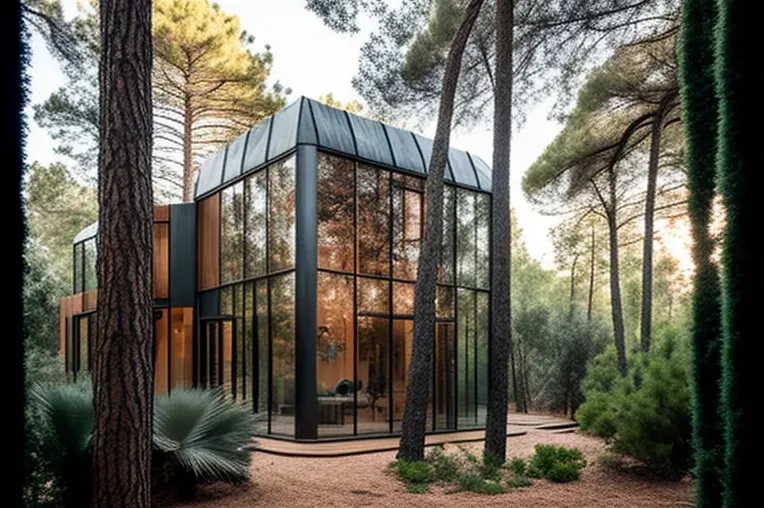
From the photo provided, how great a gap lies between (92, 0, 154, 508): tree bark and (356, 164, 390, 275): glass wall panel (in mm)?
7437

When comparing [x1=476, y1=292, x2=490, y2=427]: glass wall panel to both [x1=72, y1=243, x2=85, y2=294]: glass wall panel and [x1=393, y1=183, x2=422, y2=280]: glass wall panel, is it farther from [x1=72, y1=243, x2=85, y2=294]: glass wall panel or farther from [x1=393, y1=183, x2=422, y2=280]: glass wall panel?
[x1=72, y1=243, x2=85, y2=294]: glass wall panel

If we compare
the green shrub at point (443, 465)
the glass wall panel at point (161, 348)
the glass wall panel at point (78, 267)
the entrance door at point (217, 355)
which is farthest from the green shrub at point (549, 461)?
the glass wall panel at point (78, 267)

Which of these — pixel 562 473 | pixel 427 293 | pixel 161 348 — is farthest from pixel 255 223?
pixel 562 473

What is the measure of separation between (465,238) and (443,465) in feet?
21.0

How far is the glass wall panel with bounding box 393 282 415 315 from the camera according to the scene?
12164 millimetres

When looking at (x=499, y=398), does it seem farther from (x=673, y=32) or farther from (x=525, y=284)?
(x=525, y=284)

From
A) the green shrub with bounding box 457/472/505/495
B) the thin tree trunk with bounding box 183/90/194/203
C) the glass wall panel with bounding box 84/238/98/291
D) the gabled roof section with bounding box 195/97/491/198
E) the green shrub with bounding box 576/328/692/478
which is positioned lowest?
the green shrub with bounding box 457/472/505/495

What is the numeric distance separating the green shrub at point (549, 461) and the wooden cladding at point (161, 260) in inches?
367

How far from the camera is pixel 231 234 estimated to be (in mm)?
13359

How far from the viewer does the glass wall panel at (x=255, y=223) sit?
39.9ft

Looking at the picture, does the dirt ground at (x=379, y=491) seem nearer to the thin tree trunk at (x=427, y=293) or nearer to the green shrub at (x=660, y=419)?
the green shrub at (x=660, y=419)

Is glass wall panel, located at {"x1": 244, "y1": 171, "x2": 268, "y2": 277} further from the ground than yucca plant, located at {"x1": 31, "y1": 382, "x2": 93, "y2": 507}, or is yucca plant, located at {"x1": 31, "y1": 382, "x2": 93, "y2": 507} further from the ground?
glass wall panel, located at {"x1": 244, "y1": 171, "x2": 268, "y2": 277}

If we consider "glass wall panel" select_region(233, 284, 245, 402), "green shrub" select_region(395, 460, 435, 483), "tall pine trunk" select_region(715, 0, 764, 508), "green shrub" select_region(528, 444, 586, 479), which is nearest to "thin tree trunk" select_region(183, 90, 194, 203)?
"glass wall panel" select_region(233, 284, 245, 402)

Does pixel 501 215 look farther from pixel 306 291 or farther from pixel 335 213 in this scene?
pixel 306 291
